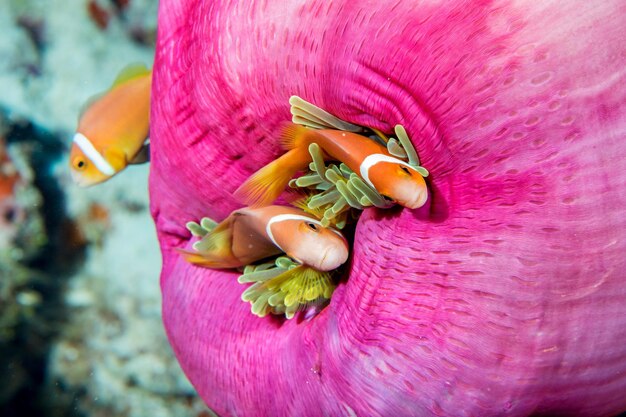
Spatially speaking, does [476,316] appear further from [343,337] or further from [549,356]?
[343,337]

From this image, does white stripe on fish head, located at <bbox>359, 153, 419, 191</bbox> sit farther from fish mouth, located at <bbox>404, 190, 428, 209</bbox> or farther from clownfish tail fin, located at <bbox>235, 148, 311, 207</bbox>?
clownfish tail fin, located at <bbox>235, 148, 311, 207</bbox>

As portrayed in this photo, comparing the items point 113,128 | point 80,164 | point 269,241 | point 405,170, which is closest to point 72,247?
point 80,164

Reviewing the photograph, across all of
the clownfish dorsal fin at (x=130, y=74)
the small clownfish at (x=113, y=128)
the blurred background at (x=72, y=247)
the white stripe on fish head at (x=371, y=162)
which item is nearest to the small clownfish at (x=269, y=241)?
the white stripe on fish head at (x=371, y=162)

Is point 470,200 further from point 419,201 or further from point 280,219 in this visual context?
point 280,219

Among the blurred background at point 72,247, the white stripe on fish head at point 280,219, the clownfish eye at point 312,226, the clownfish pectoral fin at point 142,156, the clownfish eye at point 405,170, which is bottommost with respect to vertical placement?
the blurred background at point 72,247

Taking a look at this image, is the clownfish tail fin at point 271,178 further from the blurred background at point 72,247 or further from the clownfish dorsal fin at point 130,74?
the blurred background at point 72,247

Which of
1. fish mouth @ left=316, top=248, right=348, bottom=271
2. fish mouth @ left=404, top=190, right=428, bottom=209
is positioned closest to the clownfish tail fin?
fish mouth @ left=316, top=248, right=348, bottom=271
